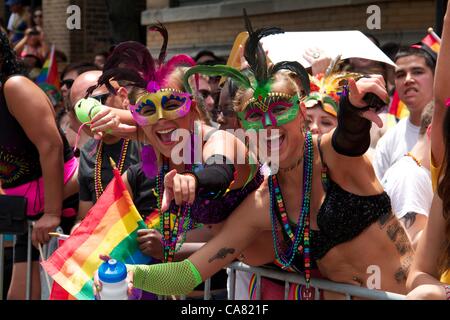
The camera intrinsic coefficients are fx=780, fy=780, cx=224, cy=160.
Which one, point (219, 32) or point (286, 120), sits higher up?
point (219, 32)

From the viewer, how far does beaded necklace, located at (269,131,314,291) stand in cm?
316

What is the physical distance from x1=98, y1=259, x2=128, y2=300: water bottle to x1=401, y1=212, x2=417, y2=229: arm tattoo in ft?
5.29

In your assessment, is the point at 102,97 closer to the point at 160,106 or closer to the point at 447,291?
the point at 160,106

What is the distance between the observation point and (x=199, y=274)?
Answer: 126 inches

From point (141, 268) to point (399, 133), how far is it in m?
2.62

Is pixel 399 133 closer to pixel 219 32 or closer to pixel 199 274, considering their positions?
pixel 199 274

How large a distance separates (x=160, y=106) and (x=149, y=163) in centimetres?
38

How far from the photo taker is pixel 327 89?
420 centimetres

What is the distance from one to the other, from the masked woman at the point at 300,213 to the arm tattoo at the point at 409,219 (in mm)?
578

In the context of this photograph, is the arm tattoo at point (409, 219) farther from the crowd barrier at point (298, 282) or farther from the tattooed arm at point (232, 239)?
the tattooed arm at point (232, 239)

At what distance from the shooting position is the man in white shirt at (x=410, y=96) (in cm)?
516

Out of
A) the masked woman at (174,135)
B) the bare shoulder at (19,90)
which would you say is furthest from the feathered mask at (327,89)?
the bare shoulder at (19,90)

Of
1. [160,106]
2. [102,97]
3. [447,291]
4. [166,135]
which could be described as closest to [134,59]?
[160,106]

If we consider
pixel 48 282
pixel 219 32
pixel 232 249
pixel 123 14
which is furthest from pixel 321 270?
pixel 123 14
